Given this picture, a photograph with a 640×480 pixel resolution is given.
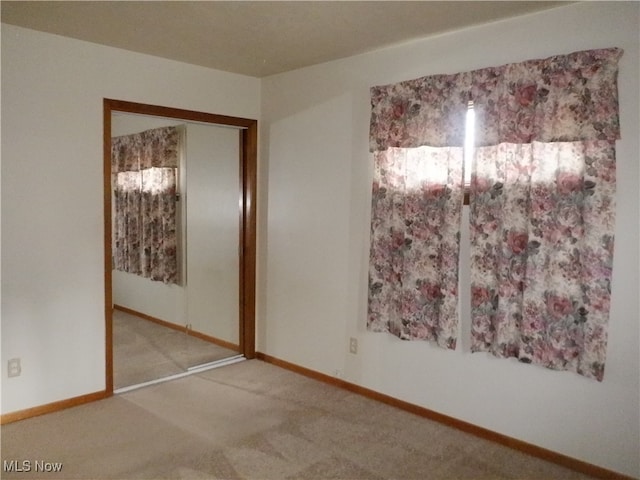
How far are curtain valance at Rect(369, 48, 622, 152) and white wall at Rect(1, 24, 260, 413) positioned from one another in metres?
1.74

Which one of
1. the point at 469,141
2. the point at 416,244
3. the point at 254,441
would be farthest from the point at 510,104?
the point at 254,441

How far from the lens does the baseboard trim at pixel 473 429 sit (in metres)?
2.54

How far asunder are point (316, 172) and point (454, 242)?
1259 mm

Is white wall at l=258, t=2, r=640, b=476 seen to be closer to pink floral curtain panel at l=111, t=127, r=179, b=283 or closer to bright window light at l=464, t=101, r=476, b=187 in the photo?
bright window light at l=464, t=101, r=476, b=187

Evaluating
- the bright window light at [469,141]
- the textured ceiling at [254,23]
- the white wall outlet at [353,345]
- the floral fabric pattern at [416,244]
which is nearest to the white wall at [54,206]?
the textured ceiling at [254,23]

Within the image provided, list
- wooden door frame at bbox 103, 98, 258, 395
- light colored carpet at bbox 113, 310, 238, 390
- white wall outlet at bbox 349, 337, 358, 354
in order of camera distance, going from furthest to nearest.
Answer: wooden door frame at bbox 103, 98, 258, 395 → light colored carpet at bbox 113, 310, 238, 390 → white wall outlet at bbox 349, 337, 358, 354

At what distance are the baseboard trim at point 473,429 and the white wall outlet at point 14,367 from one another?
6.03ft

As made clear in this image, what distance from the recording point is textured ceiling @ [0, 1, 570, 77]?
256cm

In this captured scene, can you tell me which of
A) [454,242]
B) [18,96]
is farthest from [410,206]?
[18,96]

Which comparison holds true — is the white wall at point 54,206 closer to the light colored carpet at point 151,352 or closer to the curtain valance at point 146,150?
the light colored carpet at point 151,352

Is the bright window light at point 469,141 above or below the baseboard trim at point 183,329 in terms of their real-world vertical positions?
above

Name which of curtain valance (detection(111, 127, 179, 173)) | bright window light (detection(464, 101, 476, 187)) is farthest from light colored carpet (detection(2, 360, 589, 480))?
curtain valance (detection(111, 127, 179, 173))

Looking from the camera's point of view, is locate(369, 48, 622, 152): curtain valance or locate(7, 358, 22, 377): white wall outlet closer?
locate(369, 48, 622, 152): curtain valance

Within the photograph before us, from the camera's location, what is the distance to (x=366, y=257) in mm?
3447
